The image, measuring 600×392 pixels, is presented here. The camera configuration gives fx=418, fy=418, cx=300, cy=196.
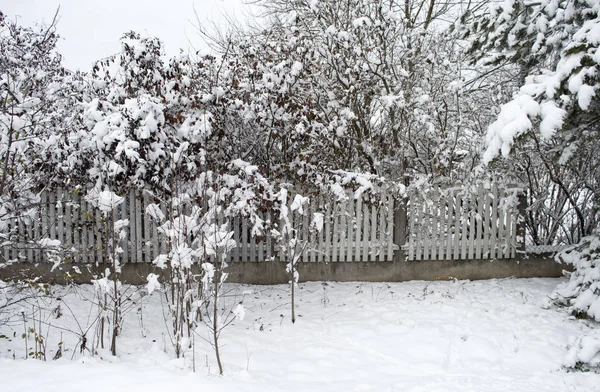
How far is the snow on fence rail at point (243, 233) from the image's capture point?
19.4 feet

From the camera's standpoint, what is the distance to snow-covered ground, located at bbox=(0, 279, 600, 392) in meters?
3.12

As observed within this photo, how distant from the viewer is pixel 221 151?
20.7 ft

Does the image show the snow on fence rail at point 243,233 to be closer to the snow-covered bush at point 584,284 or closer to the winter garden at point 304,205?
the winter garden at point 304,205

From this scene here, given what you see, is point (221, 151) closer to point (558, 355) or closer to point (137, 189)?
point (137, 189)

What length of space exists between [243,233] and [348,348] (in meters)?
2.56

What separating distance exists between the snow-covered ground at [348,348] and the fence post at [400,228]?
1.94ft

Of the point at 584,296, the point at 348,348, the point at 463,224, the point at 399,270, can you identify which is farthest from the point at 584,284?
the point at 348,348

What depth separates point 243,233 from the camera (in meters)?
6.06

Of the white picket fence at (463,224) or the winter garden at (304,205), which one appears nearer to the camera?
the winter garden at (304,205)

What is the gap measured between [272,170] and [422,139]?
2977 mm

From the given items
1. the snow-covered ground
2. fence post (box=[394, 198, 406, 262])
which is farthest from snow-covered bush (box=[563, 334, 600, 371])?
fence post (box=[394, 198, 406, 262])

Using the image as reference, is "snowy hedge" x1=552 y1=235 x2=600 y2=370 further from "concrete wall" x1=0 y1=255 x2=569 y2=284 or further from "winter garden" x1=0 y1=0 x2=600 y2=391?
"concrete wall" x1=0 y1=255 x2=569 y2=284

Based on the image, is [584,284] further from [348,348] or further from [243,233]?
[243,233]

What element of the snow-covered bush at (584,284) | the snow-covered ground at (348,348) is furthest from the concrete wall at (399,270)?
the snow-covered bush at (584,284)
